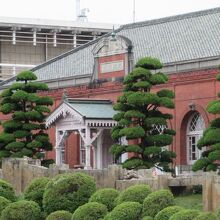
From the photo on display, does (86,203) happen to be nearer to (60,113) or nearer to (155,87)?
(155,87)

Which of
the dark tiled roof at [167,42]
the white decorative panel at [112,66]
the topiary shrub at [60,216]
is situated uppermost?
the dark tiled roof at [167,42]

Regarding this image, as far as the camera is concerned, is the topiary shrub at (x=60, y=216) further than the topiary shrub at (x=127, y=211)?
Yes

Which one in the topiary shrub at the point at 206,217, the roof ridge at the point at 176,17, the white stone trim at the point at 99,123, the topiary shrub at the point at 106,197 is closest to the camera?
the topiary shrub at the point at 206,217

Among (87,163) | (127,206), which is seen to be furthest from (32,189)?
(87,163)

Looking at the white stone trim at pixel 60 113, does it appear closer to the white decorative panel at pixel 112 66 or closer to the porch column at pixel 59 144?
the porch column at pixel 59 144

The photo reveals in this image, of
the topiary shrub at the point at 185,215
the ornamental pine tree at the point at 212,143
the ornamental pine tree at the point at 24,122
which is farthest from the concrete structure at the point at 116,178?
the topiary shrub at the point at 185,215

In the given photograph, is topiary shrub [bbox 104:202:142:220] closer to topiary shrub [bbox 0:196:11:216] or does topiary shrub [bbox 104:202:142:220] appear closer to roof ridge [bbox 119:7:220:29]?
topiary shrub [bbox 0:196:11:216]

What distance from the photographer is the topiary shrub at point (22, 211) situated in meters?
39.4

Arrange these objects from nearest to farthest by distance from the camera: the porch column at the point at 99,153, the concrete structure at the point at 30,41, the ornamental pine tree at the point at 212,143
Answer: the ornamental pine tree at the point at 212,143
the porch column at the point at 99,153
the concrete structure at the point at 30,41

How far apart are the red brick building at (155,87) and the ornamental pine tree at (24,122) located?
219 centimetres

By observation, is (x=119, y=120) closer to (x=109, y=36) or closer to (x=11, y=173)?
(x=11, y=173)

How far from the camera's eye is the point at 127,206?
34.7 m

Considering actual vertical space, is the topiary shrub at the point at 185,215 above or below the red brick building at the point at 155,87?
below

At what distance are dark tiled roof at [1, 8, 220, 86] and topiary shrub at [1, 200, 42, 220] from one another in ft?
57.6
